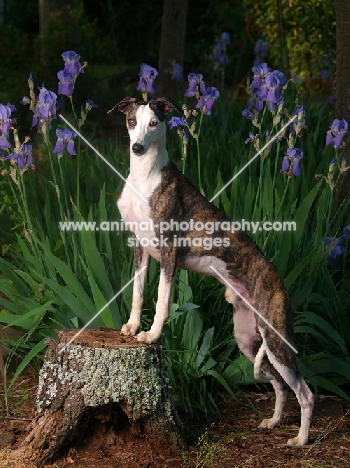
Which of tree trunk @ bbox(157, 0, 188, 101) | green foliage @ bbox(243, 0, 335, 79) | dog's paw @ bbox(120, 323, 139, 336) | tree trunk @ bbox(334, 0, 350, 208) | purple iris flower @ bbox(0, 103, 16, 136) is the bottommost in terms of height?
dog's paw @ bbox(120, 323, 139, 336)

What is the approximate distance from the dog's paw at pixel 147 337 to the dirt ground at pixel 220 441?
1.62ft

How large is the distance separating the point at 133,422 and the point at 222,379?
592 millimetres

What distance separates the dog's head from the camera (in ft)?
10.7

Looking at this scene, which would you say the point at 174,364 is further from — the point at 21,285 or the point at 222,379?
the point at 21,285

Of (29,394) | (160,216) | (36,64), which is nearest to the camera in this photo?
(160,216)

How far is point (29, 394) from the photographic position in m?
4.43

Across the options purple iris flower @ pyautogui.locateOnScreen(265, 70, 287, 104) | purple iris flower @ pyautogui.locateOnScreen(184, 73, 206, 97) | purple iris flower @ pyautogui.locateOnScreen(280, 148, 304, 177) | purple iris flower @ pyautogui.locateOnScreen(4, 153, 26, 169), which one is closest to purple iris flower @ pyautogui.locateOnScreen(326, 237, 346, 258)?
purple iris flower @ pyautogui.locateOnScreen(280, 148, 304, 177)

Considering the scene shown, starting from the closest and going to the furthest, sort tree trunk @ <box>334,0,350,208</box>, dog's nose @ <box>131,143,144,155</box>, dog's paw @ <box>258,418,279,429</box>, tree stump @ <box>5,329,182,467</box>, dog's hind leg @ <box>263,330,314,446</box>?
1. dog's nose @ <box>131,143,144,155</box>
2. tree stump @ <box>5,329,182,467</box>
3. dog's hind leg @ <box>263,330,314,446</box>
4. dog's paw @ <box>258,418,279,429</box>
5. tree trunk @ <box>334,0,350,208</box>

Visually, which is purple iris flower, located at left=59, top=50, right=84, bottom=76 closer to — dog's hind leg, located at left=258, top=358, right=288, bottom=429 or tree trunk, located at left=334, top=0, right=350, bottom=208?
dog's hind leg, located at left=258, top=358, right=288, bottom=429

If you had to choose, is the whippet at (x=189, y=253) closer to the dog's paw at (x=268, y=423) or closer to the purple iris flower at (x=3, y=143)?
the dog's paw at (x=268, y=423)

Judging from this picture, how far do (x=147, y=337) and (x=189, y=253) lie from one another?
40 cm

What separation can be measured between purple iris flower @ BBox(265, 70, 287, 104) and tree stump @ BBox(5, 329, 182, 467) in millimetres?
1635

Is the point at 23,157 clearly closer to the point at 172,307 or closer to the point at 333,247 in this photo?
the point at 172,307

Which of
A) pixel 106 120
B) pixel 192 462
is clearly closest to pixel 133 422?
pixel 192 462
